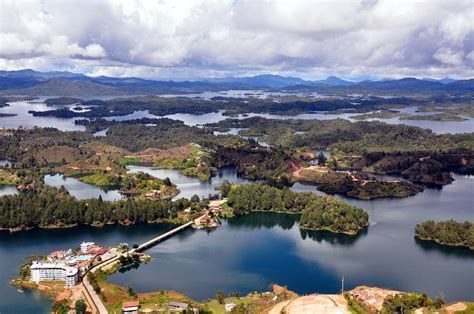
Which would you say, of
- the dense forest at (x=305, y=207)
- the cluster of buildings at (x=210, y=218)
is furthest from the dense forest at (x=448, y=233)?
the cluster of buildings at (x=210, y=218)

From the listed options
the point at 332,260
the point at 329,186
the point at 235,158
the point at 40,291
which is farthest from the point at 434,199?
the point at 40,291

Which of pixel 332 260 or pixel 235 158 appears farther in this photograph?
pixel 235 158

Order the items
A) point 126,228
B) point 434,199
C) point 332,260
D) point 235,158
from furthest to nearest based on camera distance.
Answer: point 235,158 → point 434,199 → point 126,228 → point 332,260

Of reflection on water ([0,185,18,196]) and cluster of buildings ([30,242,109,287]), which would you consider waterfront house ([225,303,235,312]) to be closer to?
cluster of buildings ([30,242,109,287])

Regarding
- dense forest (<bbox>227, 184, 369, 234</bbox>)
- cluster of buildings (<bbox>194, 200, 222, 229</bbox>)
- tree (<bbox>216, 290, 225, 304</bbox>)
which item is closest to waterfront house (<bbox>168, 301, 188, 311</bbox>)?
tree (<bbox>216, 290, 225, 304</bbox>)

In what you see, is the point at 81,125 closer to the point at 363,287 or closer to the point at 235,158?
the point at 235,158

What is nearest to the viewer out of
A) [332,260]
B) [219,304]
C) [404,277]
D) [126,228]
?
[219,304]

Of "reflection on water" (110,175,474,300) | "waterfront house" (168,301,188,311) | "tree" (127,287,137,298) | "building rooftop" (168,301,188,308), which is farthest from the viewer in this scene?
"reflection on water" (110,175,474,300)

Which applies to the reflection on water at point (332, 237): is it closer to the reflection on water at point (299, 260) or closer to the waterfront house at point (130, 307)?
the reflection on water at point (299, 260)
